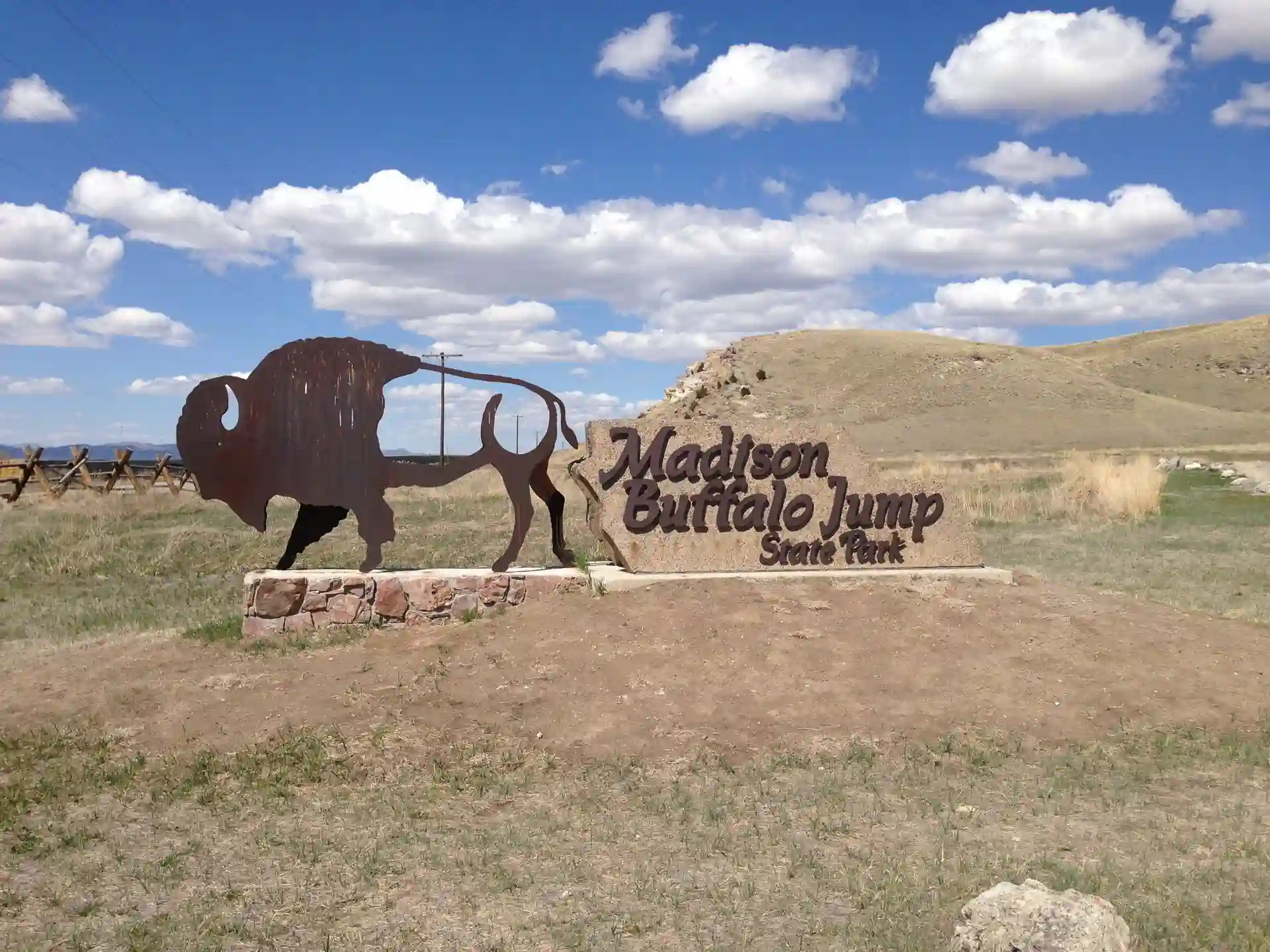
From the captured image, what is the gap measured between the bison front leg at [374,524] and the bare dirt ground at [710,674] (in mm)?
840

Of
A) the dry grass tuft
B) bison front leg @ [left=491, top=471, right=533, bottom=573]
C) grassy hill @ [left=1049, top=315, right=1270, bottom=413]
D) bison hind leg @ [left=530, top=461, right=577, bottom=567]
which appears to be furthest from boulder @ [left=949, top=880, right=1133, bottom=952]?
grassy hill @ [left=1049, top=315, right=1270, bottom=413]

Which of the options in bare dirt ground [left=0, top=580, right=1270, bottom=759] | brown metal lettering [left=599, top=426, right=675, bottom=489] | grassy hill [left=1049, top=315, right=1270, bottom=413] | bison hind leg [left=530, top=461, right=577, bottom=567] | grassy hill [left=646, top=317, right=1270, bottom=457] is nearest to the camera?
bare dirt ground [left=0, top=580, right=1270, bottom=759]

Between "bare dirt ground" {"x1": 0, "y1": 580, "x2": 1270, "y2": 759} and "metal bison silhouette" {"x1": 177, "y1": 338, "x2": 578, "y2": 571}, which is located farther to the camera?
"metal bison silhouette" {"x1": 177, "y1": 338, "x2": 578, "y2": 571}

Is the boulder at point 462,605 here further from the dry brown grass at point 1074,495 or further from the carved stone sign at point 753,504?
the dry brown grass at point 1074,495

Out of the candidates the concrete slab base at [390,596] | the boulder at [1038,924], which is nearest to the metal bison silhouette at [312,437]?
the concrete slab base at [390,596]

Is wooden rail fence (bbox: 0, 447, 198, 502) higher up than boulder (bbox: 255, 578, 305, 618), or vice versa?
wooden rail fence (bbox: 0, 447, 198, 502)

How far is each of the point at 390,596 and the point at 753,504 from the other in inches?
144

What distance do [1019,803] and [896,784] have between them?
0.73m

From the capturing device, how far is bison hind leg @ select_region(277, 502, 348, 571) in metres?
10.7

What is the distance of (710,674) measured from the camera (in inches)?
337

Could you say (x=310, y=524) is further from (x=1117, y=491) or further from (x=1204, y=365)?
(x=1204, y=365)

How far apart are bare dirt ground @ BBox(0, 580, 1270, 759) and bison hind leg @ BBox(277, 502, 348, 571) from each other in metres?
1.26

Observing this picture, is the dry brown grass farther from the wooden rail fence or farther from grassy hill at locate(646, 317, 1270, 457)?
grassy hill at locate(646, 317, 1270, 457)

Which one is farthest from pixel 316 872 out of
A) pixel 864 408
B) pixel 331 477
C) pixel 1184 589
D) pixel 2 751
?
pixel 864 408
